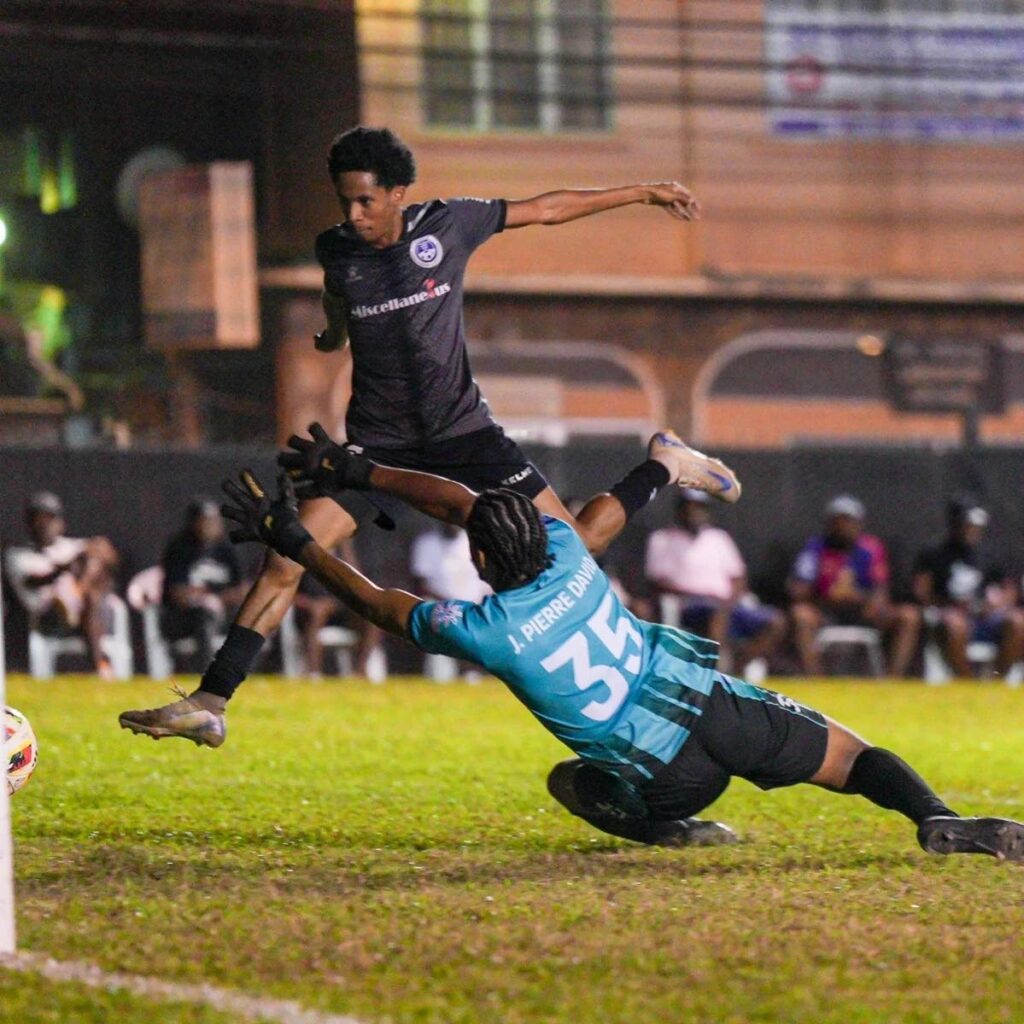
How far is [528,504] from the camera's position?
254 inches

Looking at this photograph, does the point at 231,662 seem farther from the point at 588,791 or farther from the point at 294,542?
the point at 588,791

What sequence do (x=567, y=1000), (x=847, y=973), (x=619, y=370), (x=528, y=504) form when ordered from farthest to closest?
(x=619, y=370) → (x=528, y=504) → (x=847, y=973) → (x=567, y=1000)

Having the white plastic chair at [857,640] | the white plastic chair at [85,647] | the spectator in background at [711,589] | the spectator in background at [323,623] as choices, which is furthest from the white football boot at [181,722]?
the white plastic chair at [857,640]

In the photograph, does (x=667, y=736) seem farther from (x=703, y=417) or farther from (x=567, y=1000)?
(x=703, y=417)

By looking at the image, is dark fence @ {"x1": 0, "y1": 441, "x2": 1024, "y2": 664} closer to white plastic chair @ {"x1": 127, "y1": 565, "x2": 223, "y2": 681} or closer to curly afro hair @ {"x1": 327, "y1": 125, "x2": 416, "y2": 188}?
white plastic chair @ {"x1": 127, "y1": 565, "x2": 223, "y2": 681}

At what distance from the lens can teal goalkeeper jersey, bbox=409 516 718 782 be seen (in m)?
6.49

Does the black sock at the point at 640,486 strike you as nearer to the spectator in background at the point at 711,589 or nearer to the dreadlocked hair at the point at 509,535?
the dreadlocked hair at the point at 509,535

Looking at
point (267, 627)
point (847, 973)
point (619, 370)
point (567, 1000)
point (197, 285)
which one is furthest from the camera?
point (619, 370)

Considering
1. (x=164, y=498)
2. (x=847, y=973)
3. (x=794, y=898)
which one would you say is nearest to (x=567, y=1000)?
(x=847, y=973)

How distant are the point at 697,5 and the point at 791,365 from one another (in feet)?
16.7

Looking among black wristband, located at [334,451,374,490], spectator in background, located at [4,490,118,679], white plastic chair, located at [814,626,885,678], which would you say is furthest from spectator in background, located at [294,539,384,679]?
black wristband, located at [334,451,374,490]

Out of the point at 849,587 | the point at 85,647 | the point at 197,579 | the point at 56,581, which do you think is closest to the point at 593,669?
the point at 197,579

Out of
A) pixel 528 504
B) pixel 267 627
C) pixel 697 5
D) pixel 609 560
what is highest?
pixel 697 5

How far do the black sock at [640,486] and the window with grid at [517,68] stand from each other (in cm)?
1889
